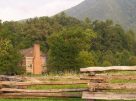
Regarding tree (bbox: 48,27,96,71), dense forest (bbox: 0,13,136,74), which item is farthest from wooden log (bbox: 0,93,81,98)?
tree (bbox: 48,27,96,71)

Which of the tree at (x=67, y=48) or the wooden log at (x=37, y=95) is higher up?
the tree at (x=67, y=48)

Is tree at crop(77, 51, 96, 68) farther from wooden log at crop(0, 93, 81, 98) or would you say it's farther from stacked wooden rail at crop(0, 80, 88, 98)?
wooden log at crop(0, 93, 81, 98)

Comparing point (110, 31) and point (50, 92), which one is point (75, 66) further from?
point (50, 92)

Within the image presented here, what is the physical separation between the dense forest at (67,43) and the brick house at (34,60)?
5.64 ft

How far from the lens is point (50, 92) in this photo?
14148 millimetres

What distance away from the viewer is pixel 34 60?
307ft

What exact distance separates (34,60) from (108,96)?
8170cm

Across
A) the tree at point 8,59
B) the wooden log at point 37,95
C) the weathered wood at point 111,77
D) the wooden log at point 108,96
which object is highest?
the tree at point 8,59

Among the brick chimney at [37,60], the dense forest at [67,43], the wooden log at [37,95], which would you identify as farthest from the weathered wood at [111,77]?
the brick chimney at [37,60]

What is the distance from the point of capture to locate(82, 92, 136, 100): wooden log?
12.1 metres

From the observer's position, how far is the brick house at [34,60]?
293 feet

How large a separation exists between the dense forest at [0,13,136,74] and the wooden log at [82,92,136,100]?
50.1 metres

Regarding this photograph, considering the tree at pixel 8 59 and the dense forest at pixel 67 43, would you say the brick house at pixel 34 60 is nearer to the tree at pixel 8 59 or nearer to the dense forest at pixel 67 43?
the dense forest at pixel 67 43

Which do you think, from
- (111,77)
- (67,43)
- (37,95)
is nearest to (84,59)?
(67,43)
